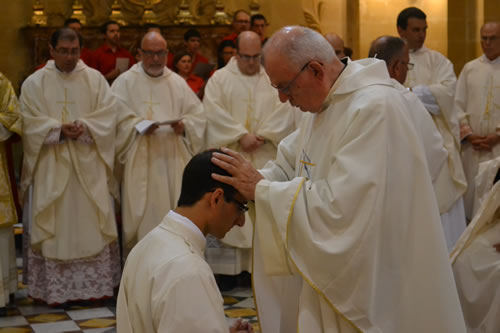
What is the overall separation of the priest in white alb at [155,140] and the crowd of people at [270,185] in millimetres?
16

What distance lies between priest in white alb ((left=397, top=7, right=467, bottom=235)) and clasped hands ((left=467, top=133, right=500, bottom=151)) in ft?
2.92

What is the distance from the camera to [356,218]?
320 centimetres

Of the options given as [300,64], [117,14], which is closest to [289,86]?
[300,64]

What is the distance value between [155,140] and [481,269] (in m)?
3.62

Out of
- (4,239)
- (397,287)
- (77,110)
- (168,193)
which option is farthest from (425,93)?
(397,287)

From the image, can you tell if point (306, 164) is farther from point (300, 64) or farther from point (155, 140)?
point (155, 140)

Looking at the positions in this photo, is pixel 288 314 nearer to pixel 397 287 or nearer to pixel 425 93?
pixel 397 287

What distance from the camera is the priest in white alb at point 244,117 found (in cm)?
760

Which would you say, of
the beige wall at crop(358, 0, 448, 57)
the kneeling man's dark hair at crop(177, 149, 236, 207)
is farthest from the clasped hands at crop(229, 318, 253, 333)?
the beige wall at crop(358, 0, 448, 57)

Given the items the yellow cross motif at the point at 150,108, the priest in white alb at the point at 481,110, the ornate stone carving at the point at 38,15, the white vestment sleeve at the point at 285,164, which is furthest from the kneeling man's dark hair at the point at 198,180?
the ornate stone carving at the point at 38,15

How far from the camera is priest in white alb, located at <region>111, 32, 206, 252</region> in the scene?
757 cm

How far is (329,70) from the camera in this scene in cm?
344

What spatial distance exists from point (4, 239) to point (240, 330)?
4241 millimetres

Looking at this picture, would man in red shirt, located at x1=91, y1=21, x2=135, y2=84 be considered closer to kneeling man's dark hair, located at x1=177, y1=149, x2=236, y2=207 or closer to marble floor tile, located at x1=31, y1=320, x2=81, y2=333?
marble floor tile, located at x1=31, y1=320, x2=81, y2=333
